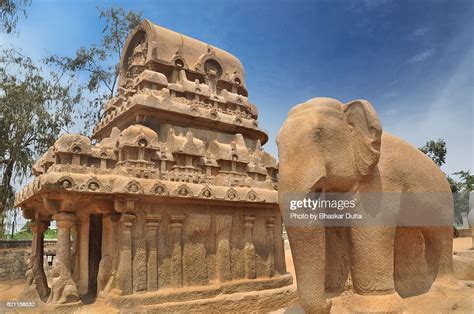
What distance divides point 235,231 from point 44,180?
4.50 m

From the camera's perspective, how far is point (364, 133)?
4.00 meters

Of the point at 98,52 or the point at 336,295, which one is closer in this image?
the point at 336,295

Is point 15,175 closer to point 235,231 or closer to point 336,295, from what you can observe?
point 235,231

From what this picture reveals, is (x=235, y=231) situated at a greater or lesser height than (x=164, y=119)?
lesser

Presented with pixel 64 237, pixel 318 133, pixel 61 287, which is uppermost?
pixel 318 133

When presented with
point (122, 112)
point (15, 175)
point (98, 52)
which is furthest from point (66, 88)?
point (122, 112)

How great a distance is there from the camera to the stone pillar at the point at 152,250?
7716 millimetres

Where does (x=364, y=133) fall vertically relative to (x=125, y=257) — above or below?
above

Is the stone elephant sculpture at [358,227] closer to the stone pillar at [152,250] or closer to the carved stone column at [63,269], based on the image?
the stone pillar at [152,250]

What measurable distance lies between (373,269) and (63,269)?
19.7 feet

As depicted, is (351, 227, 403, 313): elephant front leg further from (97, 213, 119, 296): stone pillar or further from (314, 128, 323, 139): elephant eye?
(97, 213, 119, 296): stone pillar

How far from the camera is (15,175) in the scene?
19891 mm

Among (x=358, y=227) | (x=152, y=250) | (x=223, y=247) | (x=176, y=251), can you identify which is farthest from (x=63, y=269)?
(x=358, y=227)

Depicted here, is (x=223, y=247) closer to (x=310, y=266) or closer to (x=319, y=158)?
(x=310, y=266)
